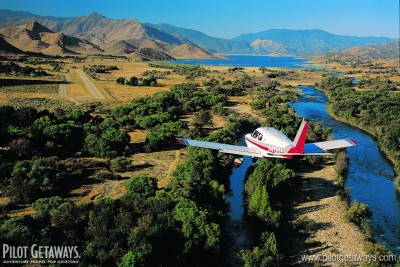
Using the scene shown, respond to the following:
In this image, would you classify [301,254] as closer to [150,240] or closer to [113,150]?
[150,240]

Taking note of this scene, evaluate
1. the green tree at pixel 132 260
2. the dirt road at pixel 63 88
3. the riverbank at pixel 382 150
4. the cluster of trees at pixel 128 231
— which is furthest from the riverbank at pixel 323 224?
the dirt road at pixel 63 88

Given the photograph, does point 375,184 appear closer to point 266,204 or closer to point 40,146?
point 266,204

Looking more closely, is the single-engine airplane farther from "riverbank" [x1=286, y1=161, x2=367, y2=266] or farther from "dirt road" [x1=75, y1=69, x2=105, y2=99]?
"dirt road" [x1=75, y1=69, x2=105, y2=99]

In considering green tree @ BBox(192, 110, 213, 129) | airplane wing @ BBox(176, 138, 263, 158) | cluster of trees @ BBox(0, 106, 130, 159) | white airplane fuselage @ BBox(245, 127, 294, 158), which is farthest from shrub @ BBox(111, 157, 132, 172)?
green tree @ BBox(192, 110, 213, 129)

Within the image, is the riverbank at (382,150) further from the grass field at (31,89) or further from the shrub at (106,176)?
the grass field at (31,89)

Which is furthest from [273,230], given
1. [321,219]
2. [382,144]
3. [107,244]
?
[382,144]

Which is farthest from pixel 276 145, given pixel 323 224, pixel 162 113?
pixel 162 113
